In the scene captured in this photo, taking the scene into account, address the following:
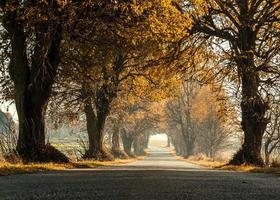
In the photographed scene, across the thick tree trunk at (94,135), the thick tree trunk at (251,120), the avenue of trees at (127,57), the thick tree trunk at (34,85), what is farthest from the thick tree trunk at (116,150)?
the thick tree trunk at (34,85)

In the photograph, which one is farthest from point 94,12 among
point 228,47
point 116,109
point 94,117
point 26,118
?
point 116,109

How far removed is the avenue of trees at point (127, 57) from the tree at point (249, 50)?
51 millimetres

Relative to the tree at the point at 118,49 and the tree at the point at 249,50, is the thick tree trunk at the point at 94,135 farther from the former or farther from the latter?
the tree at the point at 249,50

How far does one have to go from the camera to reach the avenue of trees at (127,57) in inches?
667

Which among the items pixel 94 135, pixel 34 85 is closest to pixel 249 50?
pixel 34 85

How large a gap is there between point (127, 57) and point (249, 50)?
495 inches

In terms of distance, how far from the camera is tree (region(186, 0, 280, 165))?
22577 mm

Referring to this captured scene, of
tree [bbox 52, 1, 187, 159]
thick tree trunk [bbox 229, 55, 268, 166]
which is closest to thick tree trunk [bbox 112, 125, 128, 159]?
tree [bbox 52, 1, 187, 159]

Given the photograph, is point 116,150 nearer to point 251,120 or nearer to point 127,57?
point 127,57

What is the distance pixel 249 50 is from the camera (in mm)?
22750

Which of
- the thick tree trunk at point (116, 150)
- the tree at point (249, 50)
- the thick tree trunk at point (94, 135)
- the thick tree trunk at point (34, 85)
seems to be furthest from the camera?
the thick tree trunk at point (116, 150)

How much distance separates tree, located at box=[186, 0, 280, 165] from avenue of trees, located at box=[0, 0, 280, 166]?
5cm

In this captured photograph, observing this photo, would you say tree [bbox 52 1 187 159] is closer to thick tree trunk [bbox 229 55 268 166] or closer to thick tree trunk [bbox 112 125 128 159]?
thick tree trunk [bbox 229 55 268 166]

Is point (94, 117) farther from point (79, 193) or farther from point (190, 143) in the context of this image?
point (190, 143)
